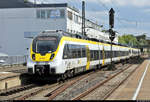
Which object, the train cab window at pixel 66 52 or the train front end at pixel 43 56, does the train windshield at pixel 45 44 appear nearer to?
the train front end at pixel 43 56

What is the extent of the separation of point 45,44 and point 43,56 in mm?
805

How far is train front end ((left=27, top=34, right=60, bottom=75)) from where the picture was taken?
1566 cm

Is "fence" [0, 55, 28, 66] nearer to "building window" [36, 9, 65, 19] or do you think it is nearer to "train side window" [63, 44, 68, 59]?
"train side window" [63, 44, 68, 59]

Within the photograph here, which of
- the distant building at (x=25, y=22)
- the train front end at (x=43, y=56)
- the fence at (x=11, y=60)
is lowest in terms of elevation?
the fence at (x=11, y=60)

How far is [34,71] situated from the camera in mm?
15891

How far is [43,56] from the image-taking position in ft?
52.0

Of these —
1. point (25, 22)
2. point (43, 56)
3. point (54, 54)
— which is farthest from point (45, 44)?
point (25, 22)

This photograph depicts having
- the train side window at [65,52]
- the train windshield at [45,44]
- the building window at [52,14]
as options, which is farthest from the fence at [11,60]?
the building window at [52,14]

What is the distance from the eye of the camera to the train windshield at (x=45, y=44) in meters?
16.0

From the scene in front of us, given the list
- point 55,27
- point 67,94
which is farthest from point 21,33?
point 67,94

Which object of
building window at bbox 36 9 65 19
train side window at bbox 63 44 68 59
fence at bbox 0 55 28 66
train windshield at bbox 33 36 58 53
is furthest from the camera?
building window at bbox 36 9 65 19

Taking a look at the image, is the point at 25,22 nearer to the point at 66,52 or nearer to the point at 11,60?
the point at 11,60

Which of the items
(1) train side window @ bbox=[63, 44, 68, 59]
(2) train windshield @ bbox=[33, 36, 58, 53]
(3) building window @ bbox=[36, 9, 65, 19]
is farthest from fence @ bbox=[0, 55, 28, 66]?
(3) building window @ bbox=[36, 9, 65, 19]

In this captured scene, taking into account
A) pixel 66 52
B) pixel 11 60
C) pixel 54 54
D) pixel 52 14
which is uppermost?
pixel 52 14
